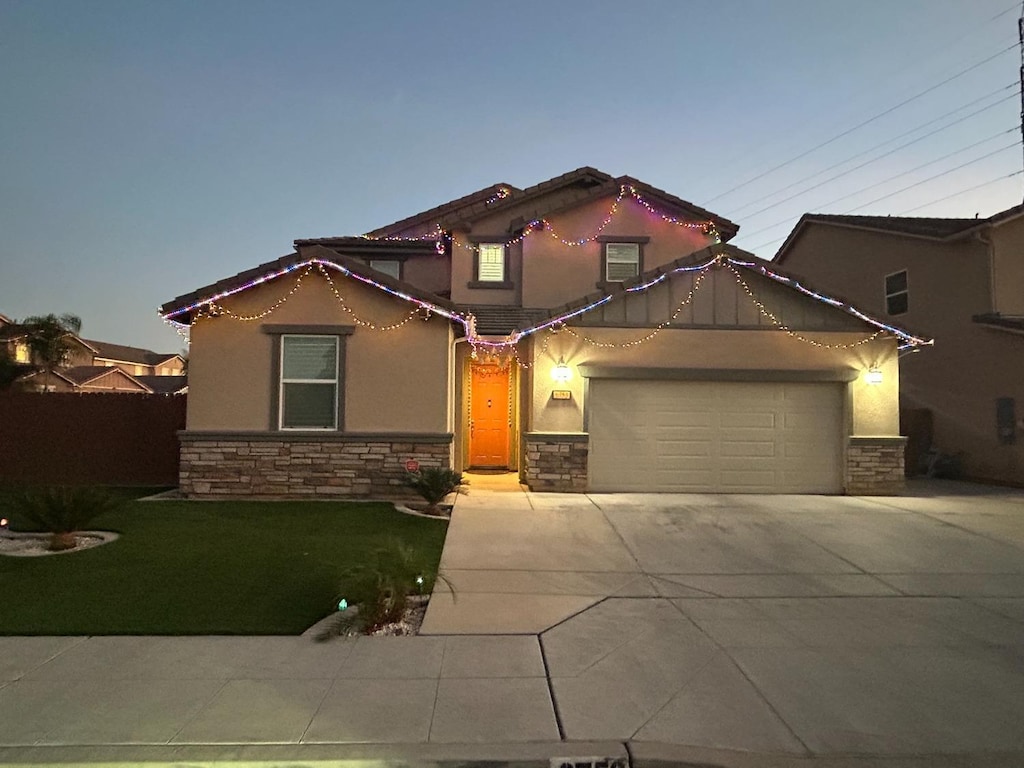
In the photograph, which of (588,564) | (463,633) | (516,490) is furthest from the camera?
Result: (516,490)

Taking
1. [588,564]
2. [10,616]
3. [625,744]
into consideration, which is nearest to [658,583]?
[588,564]

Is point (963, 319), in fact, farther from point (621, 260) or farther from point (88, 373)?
point (88, 373)

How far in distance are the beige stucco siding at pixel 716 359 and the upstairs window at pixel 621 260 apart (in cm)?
425

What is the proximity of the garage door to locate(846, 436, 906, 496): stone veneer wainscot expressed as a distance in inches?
8.9

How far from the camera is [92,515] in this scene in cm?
847

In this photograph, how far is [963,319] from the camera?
16.0m

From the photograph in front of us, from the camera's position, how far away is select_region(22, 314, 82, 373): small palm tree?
21219 millimetres

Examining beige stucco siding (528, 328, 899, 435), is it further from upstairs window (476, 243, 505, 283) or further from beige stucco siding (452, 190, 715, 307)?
upstairs window (476, 243, 505, 283)

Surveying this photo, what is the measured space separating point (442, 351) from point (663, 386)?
4.06 m

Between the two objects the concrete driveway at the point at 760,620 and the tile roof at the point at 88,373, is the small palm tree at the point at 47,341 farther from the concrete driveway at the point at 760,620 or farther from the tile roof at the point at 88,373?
the concrete driveway at the point at 760,620

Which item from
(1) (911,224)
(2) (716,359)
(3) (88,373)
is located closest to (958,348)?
(1) (911,224)

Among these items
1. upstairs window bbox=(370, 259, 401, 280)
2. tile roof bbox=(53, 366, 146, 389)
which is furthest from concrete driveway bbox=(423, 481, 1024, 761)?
tile roof bbox=(53, 366, 146, 389)

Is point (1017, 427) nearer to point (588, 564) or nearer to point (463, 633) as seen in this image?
point (588, 564)

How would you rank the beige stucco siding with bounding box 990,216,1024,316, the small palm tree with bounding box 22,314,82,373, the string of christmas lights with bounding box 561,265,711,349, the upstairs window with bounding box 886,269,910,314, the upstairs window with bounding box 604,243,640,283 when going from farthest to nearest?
the small palm tree with bounding box 22,314,82,373 → the upstairs window with bounding box 886,269,910,314 → the upstairs window with bounding box 604,243,640,283 → the beige stucco siding with bounding box 990,216,1024,316 → the string of christmas lights with bounding box 561,265,711,349
